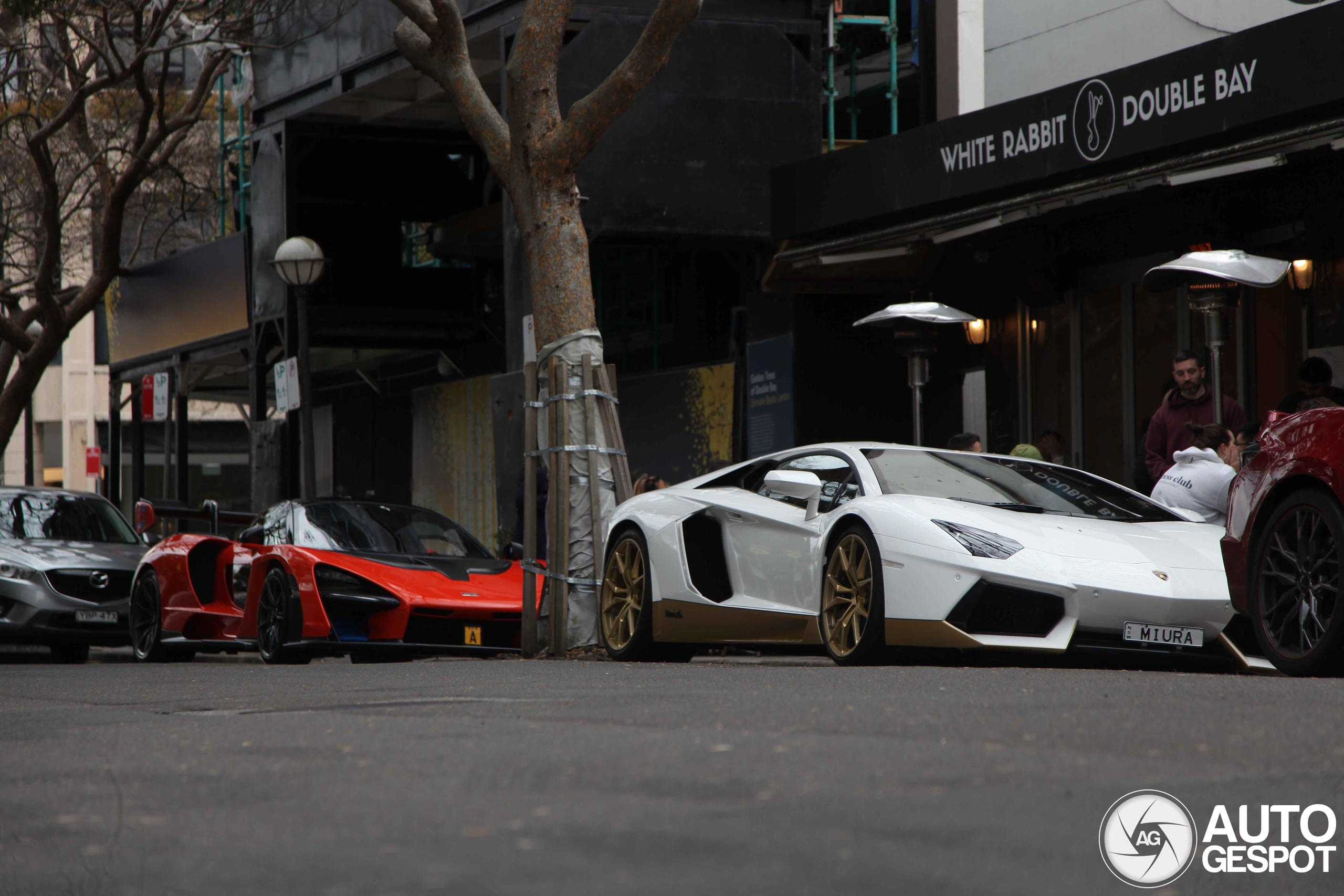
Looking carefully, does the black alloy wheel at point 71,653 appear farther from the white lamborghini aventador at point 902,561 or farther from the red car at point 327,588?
the white lamborghini aventador at point 902,561

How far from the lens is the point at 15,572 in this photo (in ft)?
46.5

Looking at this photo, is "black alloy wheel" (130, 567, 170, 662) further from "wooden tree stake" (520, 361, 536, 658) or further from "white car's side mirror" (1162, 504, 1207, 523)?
"white car's side mirror" (1162, 504, 1207, 523)

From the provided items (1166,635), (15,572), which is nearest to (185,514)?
(15,572)

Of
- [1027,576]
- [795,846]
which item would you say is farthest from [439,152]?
[795,846]

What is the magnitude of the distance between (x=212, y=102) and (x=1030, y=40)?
22.6m

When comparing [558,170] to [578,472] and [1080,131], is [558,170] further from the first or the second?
[1080,131]

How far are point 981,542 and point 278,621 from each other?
5797 millimetres

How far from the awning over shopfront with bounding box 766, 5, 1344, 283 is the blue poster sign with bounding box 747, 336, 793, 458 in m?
1.32

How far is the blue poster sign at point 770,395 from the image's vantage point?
1852cm

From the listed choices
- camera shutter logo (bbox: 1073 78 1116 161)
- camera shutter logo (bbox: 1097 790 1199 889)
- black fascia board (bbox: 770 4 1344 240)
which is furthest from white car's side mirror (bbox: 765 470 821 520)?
camera shutter logo (bbox: 1073 78 1116 161)

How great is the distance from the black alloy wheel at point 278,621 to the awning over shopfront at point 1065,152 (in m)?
6.37

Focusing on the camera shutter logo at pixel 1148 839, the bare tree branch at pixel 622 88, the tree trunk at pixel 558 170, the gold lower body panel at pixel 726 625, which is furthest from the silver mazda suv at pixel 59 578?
the camera shutter logo at pixel 1148 839

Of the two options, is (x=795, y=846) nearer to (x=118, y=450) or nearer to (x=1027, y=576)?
(x=1027, y=576)

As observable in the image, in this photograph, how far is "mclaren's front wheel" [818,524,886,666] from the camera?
26.1 feet
